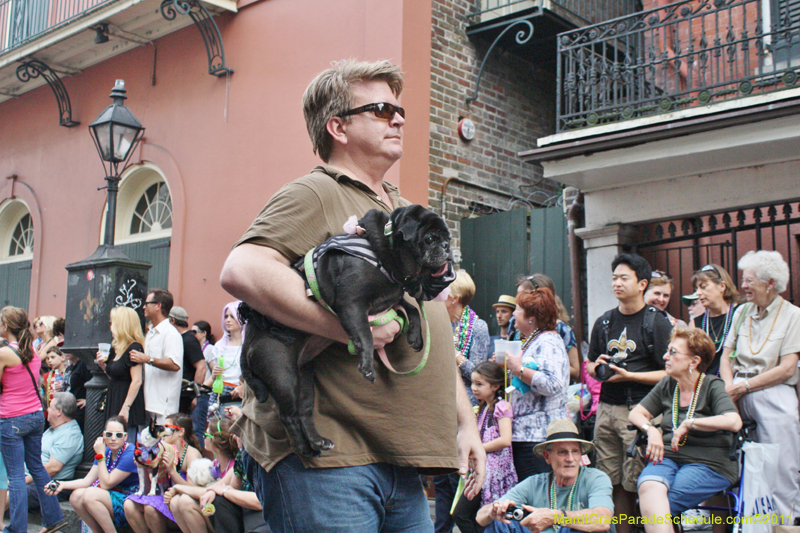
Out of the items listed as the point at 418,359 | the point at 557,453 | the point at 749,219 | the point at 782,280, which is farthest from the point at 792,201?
the point at 418,359

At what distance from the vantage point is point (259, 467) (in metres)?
2.16

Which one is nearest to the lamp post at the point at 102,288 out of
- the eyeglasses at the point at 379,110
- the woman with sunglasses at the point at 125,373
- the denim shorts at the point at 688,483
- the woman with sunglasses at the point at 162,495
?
the woman with sunglasses at the point at 125,373

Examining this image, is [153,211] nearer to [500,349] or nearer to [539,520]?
[500,349]

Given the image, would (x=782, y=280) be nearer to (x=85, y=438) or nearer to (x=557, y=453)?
(x=557, y=453)

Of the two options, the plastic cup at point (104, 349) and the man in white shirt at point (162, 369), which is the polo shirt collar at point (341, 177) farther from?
the plastic cup at point (104, 349)

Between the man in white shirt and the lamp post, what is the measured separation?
52 cm

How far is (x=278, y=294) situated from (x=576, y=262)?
7.17 meters

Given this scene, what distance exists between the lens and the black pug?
1.92 meters

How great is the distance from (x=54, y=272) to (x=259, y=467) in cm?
1217

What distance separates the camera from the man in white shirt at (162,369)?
24.5 ft

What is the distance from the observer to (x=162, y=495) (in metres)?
6.52

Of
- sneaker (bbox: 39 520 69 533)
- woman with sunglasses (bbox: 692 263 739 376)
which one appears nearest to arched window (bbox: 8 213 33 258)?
sneaker (bbox: 39 520 69 533)

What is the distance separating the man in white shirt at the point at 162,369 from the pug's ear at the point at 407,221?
6.02m

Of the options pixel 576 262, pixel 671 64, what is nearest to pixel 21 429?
pixel 576 262
